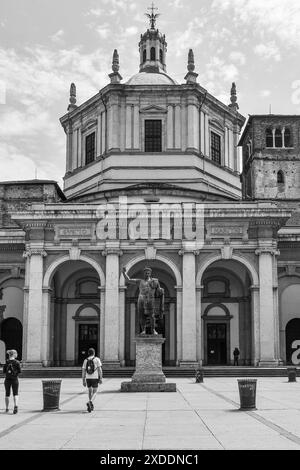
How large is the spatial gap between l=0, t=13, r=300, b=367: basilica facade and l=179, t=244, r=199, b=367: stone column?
62mm

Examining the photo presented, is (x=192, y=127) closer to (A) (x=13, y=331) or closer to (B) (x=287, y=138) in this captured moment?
(B) (x=287, y=138)

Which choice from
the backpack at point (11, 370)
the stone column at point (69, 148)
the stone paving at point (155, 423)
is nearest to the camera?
the stone paving at point (155, 423)

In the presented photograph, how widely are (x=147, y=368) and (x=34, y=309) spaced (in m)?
17.5

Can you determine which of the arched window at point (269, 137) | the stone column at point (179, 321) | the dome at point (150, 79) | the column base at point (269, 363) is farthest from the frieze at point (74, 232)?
the arched window at point (269, 137)

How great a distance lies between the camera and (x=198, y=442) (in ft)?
43.8

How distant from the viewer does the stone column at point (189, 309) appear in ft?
140

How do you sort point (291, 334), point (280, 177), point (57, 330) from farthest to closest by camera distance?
point (280, 177) < point (291, 334) < point (57, 330)

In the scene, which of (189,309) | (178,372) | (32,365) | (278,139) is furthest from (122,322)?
(278,139)

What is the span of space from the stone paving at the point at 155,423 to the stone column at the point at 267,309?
693 inches

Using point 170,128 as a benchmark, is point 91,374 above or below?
below

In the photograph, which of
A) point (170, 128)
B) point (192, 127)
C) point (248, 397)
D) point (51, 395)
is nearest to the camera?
point (248, 397)

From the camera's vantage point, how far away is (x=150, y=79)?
178ft

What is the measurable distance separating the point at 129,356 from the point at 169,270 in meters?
6.27

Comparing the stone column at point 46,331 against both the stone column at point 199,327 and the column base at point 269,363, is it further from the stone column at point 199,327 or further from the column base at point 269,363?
the column base at point 269,363
